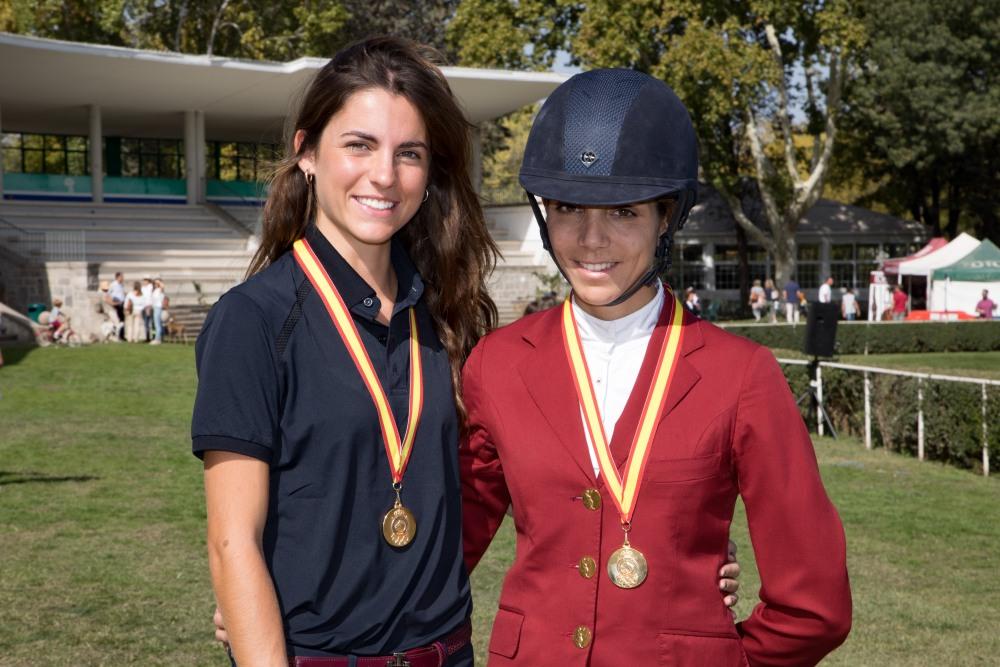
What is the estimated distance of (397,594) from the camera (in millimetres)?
2527

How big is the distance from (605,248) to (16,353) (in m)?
22.7

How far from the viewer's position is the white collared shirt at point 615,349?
2.63 meters

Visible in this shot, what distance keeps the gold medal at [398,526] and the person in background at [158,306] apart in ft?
82.8

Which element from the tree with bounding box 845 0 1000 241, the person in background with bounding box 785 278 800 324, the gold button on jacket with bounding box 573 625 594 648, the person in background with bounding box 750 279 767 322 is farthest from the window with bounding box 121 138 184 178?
the gold button on jacket with bounding box 573 625 594 648

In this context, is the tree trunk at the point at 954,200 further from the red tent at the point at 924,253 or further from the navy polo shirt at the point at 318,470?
the navy polo shirt at the point at 318,470

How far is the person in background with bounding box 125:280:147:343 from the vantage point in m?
27.0

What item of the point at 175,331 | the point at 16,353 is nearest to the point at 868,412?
the point at 16,353

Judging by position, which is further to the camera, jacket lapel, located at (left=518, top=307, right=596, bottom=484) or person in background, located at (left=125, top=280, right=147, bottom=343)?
person in background, located at (left=125, top=280, right=147, bottom=343)

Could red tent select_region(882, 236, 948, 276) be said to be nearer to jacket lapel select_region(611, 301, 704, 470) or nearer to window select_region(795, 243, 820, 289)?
window select_region(795, 243, 820, 289)

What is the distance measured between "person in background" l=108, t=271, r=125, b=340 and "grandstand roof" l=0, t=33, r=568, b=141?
5590mm

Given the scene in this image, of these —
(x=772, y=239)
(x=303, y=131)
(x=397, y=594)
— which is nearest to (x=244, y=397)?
(x=397, y=594)

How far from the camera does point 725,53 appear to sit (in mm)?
34594

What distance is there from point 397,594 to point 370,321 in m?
0.62

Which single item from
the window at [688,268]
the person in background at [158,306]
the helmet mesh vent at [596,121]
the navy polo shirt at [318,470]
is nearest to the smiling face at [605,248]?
the helmet mesh vent at [596,121]
